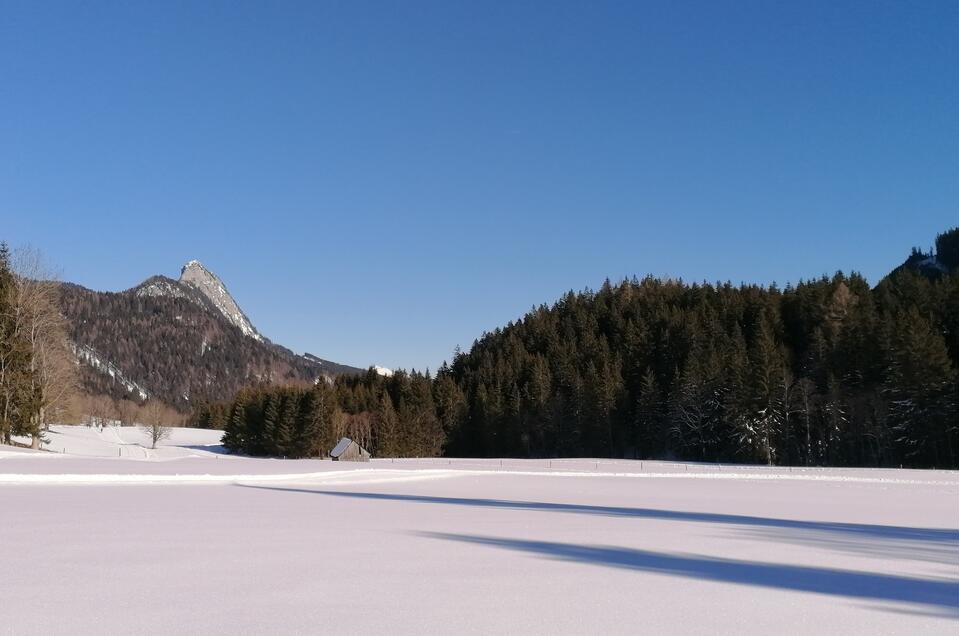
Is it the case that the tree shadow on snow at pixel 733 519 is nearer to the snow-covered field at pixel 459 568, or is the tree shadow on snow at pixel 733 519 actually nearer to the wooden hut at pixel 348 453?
the snow-covered field at pixel 459 568

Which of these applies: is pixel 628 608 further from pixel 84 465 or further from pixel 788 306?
pixel 788 306

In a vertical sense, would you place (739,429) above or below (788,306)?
below

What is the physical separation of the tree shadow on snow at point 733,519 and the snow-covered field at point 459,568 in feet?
0.47

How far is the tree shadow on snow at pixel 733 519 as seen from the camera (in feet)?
46.6

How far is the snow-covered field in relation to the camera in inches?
263

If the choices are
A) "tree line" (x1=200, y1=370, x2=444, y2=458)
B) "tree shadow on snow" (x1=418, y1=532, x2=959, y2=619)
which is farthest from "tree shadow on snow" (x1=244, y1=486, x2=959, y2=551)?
"tree line" (x1=200, y1=370, x2=444, y2=458)

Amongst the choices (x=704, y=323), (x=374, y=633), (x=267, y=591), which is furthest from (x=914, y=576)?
(x=704, y=323)

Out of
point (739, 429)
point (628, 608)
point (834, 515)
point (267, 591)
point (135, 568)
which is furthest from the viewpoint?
point (739, 429)

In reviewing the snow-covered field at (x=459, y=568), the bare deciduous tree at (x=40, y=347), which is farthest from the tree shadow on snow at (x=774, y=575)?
the bare deciduous tree at (x=40, y=347)

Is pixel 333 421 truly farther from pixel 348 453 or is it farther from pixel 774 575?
pixel 774 575

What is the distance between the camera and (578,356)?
10450cm

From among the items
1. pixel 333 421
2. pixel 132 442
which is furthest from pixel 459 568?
pixel 132 442

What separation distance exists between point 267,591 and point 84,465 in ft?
97.2

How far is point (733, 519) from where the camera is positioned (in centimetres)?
1691
